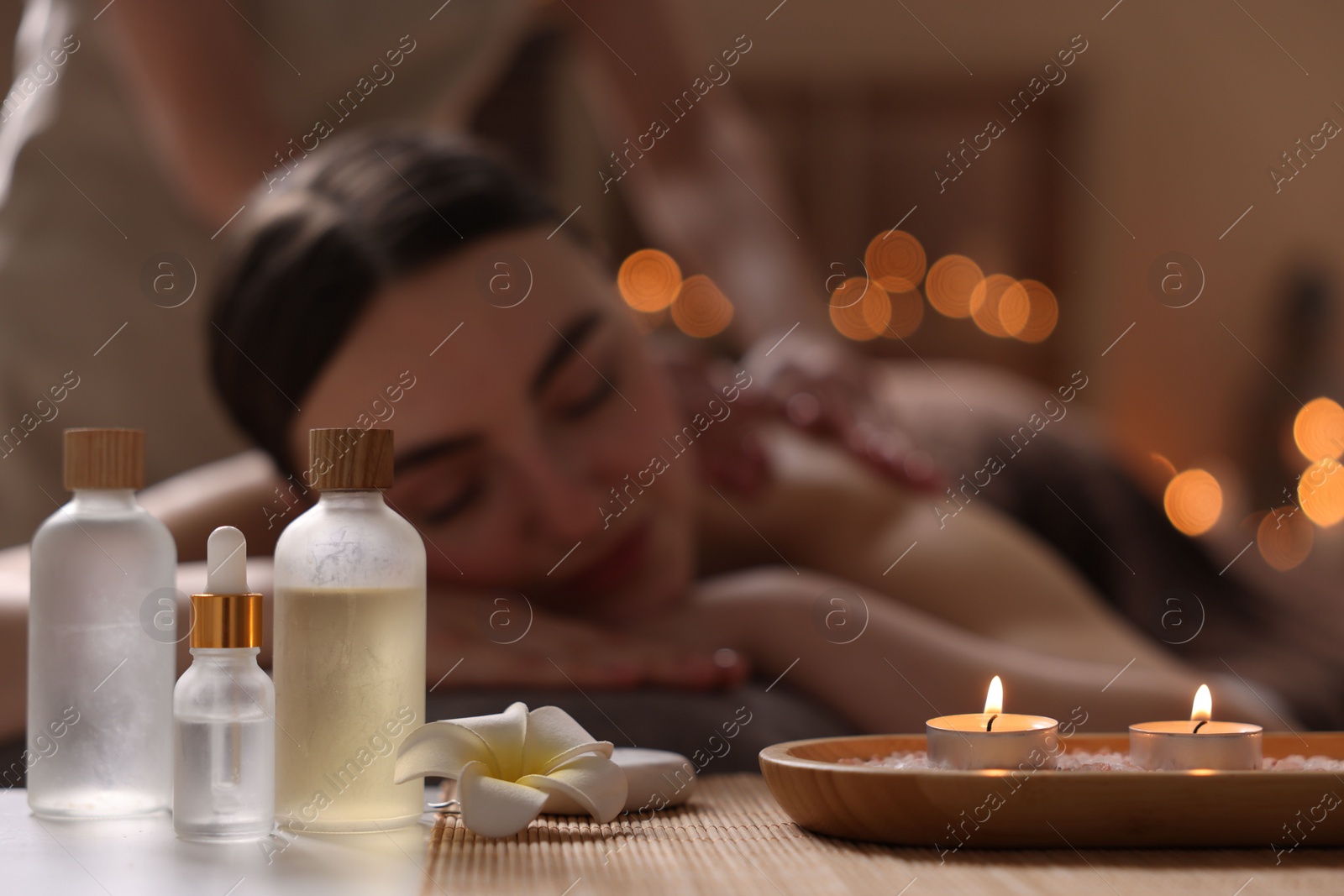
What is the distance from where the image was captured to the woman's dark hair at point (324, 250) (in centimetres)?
95

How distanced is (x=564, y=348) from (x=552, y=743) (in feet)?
1.55

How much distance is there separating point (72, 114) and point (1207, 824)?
4.65 ft

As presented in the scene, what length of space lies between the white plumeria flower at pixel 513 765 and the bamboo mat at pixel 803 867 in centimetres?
2

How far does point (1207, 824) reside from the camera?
1.54 ft

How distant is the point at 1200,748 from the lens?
0.49 metres

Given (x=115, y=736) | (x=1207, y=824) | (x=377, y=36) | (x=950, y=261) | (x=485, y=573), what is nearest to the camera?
(x=1207, y=824)

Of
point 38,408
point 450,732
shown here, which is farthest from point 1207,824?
point 38,408

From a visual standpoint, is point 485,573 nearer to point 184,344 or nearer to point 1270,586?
point 184,344

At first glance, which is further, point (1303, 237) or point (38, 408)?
point (1303, 237)

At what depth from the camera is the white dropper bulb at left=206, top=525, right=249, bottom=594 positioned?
0.54 m

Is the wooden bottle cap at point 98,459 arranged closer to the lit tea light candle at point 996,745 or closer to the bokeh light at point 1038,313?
the lit tea light candle at point 996,745

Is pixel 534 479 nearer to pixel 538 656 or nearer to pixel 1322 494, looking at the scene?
pixel 538 656

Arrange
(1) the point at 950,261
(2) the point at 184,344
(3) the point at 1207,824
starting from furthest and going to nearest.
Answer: (1) the point at 950,261
(2) the point at 184,344
(3) the point at 1207,824

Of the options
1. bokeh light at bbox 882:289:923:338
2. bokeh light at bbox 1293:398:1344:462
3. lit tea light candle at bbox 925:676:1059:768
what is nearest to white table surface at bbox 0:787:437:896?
lit tea light candle at bbox 925:676:1059:768
